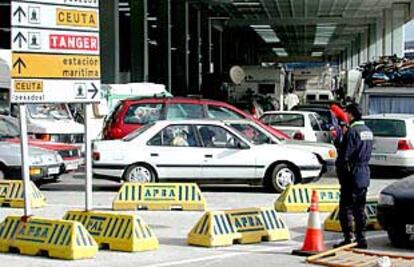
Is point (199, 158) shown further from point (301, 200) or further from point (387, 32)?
point (387, 32)

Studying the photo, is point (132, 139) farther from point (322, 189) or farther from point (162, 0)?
Result: point (162, 0)

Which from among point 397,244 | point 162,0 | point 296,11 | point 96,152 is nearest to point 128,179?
point 96,152

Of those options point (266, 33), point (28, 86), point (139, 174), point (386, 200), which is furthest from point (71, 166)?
point (266, 33)

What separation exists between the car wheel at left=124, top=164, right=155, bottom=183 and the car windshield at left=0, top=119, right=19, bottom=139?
370cm

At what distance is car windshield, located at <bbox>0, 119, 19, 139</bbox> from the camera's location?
19.9 m

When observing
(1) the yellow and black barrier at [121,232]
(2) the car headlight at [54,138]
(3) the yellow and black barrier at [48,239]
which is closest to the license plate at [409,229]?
(1) the yellow and black barrier at [121,232]

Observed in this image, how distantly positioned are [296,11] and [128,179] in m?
43.5

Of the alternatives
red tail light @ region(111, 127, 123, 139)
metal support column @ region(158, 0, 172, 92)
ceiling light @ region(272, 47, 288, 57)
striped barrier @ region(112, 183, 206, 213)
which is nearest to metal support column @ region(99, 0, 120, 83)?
metal support column @ region(158, 0, 172, 92)

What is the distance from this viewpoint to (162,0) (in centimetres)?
4362

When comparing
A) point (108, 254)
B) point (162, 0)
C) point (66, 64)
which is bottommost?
point (108, 254)

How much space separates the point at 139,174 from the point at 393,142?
6.37 meters

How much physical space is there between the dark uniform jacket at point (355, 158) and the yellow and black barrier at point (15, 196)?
635 cm

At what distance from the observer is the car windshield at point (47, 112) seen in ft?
76.2

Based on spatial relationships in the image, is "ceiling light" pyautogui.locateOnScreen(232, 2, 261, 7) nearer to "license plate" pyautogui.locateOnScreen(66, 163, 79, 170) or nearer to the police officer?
"license plate" pyautogui.locateOnScreen(66, 163, 79, 170)
